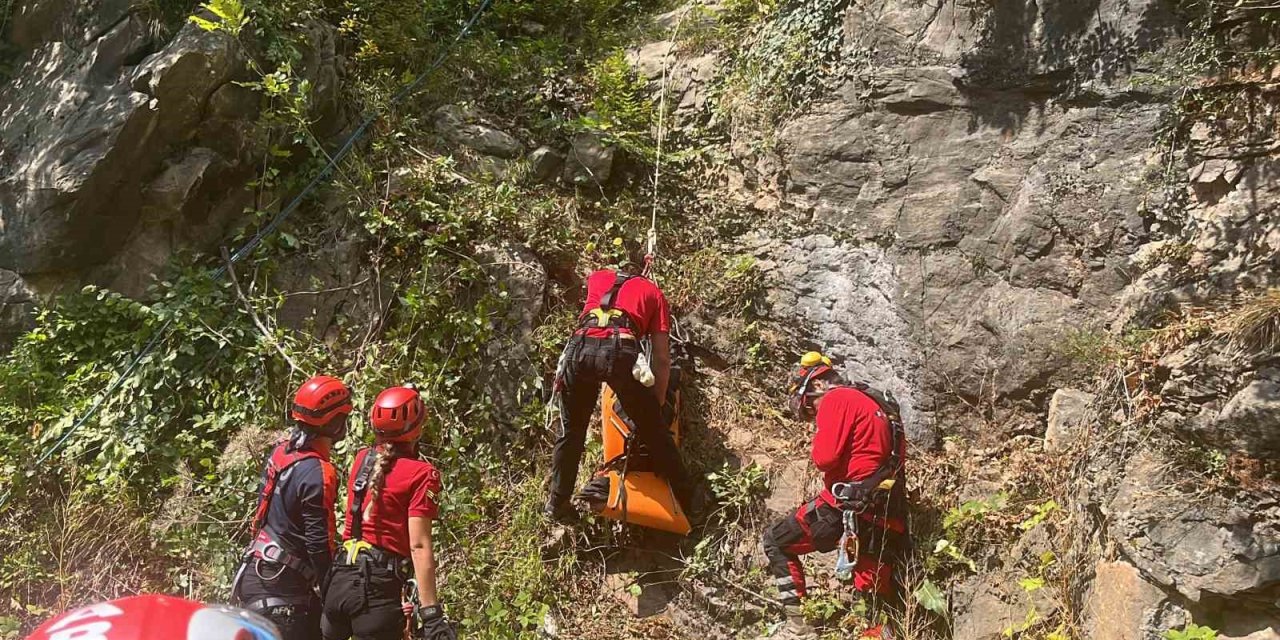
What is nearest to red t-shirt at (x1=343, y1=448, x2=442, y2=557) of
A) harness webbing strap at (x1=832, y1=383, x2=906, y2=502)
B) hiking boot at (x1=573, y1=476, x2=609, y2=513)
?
hiking boot at (x1=573, y1=476, x2=609, y2=513)

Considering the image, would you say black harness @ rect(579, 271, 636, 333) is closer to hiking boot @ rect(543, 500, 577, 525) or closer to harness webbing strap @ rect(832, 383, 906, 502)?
hiking boot @ rect(543, 500, 577, 525)

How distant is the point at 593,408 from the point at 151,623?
135 inches

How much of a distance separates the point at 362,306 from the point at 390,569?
298 centimetres

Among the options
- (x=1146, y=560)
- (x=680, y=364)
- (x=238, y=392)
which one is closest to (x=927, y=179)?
(x=680, y=364)

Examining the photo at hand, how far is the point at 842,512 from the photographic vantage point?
4.70m

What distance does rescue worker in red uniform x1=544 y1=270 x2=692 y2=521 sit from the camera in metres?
4.99

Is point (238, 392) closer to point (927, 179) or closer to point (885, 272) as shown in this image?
point (885, 272)

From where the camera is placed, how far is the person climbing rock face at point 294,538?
4.05m

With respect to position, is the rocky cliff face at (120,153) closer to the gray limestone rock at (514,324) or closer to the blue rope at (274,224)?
the blue rope at (274,224)

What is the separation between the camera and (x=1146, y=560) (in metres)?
3.94

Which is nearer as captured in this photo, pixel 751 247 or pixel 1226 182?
pixel 1226 182

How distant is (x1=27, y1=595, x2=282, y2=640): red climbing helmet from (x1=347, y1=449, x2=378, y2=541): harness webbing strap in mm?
1890

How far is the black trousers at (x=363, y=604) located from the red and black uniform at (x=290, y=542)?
0.54 ft

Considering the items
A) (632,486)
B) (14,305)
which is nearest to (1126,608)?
(632,486)
